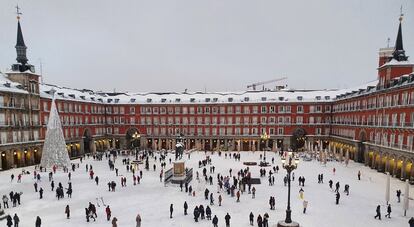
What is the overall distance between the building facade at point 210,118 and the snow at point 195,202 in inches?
383

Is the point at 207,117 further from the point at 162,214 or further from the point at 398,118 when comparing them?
the point at 162,214

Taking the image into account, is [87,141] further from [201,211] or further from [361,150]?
[361,150]

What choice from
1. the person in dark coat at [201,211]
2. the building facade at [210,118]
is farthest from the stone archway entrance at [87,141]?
the person in dark coat at [201,211]

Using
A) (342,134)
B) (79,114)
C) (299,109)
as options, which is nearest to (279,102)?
(299,109)

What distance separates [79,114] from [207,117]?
2973 cm

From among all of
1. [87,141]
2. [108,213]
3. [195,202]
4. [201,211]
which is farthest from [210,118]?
[108,213]

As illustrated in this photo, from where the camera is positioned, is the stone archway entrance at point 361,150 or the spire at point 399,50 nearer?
the spire at point 399,50

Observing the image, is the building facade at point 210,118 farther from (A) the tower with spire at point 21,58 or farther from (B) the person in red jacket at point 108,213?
(B) the person in red jacket at point 108,213

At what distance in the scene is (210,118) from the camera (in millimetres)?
71875

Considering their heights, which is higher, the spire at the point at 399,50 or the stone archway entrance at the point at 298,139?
the spire at the point at 399,50

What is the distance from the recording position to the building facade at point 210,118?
4538 centimetres

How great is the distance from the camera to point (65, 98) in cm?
5912

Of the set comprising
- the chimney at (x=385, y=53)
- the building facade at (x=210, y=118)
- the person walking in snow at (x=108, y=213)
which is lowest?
the person walking in snow at (x=108, y=213)

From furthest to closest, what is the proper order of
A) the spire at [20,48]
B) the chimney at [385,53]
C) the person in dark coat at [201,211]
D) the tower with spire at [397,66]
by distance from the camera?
the chimney at [385,53] < the spire at [20,48] < the tower with spire at [397,66] < the person in dark coat at [201,211]
